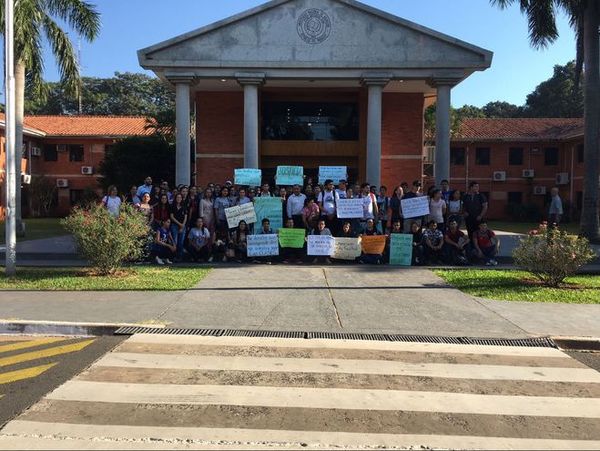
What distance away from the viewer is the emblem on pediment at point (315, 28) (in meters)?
20.0

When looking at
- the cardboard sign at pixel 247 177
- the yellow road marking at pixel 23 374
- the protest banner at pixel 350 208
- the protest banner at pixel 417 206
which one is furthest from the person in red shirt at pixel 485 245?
the yellow road marking at pixel 23 374

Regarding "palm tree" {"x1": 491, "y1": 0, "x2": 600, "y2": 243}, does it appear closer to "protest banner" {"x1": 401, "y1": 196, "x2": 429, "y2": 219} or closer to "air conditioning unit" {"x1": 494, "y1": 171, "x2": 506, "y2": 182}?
"protest banner" {"x1": 401, "y1": 196, "x2": 429, "y2": 219}

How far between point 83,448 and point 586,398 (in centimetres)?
443

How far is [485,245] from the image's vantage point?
1377 centimetres

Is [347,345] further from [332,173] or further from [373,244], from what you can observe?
[332,173]

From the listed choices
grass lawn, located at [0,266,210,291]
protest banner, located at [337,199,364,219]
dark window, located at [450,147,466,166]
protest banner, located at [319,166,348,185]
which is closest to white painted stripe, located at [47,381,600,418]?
grass lawn, located at [0,266,210,291]

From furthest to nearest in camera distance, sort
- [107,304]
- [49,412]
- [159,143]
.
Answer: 1. [159,143]
2. [107,304]
3. [49,412]

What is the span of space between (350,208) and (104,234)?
19.2 feet

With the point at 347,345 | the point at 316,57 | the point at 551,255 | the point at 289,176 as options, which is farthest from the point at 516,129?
the point at 347,345

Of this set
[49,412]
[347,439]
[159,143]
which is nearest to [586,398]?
[347,439]

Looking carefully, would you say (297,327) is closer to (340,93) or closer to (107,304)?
(107,304)

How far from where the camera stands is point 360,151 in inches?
959

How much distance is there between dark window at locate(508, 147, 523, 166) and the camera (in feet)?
138

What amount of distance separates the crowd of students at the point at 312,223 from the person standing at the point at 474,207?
2 cm
